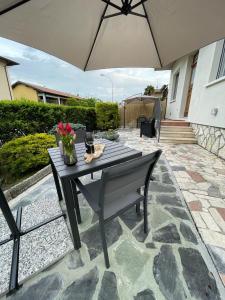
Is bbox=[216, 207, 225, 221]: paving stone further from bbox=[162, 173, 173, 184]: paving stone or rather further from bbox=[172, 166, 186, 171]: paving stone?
bbox=[172, 166, 186, 171]: paving stone

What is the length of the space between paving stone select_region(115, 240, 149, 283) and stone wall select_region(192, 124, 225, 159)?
3640 mm

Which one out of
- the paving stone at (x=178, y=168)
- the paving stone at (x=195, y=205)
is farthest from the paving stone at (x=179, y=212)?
the paving stone at (x=178, y=168)

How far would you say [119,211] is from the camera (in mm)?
1266

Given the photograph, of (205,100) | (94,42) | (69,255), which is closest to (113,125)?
(205,100)

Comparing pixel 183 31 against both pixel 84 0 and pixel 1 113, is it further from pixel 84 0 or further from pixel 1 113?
pixel 1 113

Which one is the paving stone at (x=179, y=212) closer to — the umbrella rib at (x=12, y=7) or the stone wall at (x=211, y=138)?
the stone wall at (x=211, y=138)

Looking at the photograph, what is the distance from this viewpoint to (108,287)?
110cm

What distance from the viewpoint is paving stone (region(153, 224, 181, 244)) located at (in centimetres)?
145

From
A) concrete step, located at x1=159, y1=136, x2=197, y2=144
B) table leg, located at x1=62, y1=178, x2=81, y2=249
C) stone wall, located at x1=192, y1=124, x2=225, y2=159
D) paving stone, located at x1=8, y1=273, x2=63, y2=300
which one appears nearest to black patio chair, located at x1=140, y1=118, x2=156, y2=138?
concrete step, located at x1=159, y1=136, x2=197, y2=144

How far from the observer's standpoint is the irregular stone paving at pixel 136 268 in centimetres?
106

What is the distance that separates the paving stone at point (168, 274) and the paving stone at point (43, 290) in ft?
2.77

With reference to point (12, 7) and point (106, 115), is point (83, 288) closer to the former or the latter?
point (12, 7)

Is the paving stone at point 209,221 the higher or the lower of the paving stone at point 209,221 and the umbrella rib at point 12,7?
the lower

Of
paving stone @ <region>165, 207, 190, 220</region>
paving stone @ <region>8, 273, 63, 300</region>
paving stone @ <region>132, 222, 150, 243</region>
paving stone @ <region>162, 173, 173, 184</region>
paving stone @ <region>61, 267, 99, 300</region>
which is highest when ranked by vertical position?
paving stone @ <region>162, 173, 173, 184</region>
